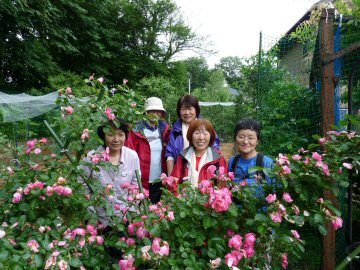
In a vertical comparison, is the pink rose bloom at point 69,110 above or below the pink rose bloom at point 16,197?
above

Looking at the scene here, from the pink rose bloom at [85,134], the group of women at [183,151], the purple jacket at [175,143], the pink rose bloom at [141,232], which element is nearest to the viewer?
the pink rose bloom at [141,232]

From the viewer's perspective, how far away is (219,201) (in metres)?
1.22

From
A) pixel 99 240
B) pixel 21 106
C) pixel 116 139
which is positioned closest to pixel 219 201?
pixel 99 240

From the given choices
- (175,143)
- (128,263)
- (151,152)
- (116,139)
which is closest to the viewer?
(128,263)

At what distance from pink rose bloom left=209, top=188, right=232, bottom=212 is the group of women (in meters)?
0.48

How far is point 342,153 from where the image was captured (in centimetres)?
142

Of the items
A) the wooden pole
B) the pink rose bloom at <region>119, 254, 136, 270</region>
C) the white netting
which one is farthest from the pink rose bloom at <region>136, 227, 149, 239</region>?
the white netting

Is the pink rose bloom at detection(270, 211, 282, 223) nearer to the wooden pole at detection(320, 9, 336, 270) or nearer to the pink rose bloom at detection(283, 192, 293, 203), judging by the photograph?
the pink rose bloom at detection(283, 192, 293, 203)

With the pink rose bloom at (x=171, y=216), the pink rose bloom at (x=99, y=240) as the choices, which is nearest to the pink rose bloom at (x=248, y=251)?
the pink rose bloom at (x=171, y=216)

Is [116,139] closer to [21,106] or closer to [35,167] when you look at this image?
[35,167]

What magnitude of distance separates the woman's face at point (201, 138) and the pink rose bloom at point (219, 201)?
102 cm

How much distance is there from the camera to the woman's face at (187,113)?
281 centimetres

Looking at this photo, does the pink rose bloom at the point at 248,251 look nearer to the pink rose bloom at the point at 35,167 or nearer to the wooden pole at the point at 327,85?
the pink rose bloom at the point at 35,167

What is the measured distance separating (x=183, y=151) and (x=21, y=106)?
7.24m
